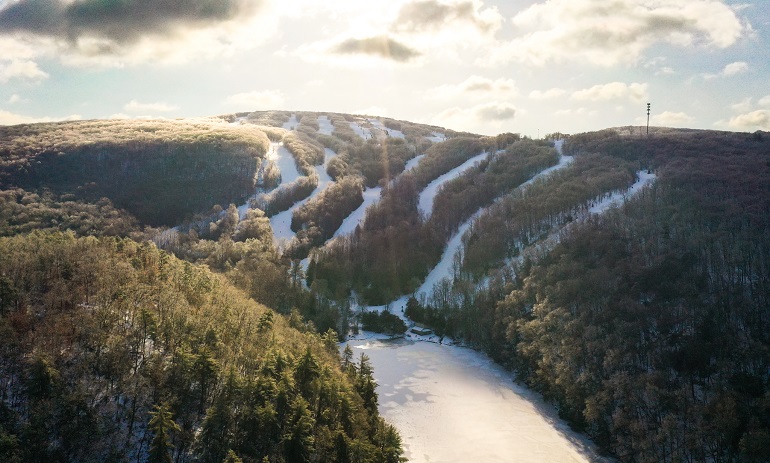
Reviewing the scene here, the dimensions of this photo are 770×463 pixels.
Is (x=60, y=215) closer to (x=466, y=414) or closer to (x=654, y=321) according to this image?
(x=466, y=414)

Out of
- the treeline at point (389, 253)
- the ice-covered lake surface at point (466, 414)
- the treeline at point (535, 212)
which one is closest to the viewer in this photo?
the ice-covered lake surface at point (466, 414)

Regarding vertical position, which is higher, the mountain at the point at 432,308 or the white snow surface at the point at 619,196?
the white snow surface at the point at 619,196

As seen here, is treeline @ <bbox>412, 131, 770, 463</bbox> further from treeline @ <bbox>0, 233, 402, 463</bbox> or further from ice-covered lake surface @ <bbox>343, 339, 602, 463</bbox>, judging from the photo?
treeline @ <bbox>0, 233, 402, 463</bbox>

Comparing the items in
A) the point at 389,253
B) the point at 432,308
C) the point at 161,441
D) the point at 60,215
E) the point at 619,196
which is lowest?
the point at 432,308

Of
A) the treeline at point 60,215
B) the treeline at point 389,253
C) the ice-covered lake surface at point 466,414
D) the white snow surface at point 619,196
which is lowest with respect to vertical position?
the ice-covered lake surface at point 466,414

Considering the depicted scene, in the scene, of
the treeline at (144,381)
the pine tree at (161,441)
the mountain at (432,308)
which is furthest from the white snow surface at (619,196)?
the pine tree at (161,441)

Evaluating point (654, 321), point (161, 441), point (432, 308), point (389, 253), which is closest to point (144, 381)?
point (161, 441)

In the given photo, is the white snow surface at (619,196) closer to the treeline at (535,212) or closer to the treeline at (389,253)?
the treeline at (535,212)
